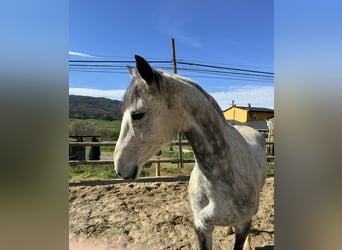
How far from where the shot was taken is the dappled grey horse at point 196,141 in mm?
1050

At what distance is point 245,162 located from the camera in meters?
1.33

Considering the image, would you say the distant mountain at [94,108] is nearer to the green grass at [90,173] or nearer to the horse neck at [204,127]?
the horse neck at [204,127]

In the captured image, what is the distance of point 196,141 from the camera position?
3.80ft

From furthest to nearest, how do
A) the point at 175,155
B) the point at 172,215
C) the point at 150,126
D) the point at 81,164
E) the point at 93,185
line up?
1. the point at 175,155
2. the point at 81,164
3. the point at 93,185
4. the point at 172,215
5. the point at 150,126

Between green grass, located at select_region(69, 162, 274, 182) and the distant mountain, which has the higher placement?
the distant mountain

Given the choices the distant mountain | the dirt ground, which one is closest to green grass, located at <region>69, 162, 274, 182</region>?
the dirt ground

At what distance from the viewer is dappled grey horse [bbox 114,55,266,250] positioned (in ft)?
3.44

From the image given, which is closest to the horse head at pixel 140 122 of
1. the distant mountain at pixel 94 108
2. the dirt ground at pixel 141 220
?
the distant mountain at pixel 94 108

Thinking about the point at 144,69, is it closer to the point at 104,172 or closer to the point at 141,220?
the point at 141,220

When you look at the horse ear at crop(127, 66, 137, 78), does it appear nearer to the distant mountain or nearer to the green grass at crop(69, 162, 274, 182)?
the distant mountain
